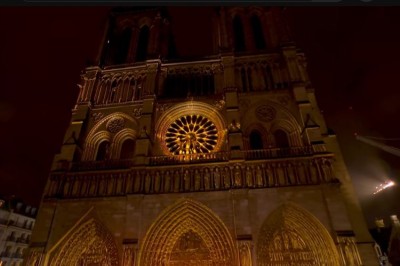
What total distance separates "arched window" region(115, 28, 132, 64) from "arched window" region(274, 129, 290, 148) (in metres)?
11.1

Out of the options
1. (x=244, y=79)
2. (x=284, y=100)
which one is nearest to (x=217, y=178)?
(x=284, y=100)

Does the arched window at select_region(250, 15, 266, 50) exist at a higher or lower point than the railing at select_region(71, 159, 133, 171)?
higher

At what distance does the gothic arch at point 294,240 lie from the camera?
10047mm

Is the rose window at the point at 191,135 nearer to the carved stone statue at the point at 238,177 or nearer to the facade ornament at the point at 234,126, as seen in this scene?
the facade ornament at the point at 234,126

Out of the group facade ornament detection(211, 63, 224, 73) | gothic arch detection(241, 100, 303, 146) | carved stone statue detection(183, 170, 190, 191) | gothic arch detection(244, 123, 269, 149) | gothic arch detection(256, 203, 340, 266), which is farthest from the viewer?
facade ornament detection(211, 63, 224, 73)

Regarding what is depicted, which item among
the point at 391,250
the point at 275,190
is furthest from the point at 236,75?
the point at 391,250

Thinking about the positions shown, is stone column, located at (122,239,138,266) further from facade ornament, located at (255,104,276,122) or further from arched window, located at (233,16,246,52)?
arched window, located at (233,16,246,52)

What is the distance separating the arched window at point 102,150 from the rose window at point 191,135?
341 cm

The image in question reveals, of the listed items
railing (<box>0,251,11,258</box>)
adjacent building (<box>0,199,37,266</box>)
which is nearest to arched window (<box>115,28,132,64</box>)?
adjacent building (<box>0,199,37,266</box>)

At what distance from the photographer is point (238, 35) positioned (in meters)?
18.6

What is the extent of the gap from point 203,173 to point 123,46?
12255 mm

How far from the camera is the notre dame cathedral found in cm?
1046

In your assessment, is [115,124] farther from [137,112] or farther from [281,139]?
[281,139]

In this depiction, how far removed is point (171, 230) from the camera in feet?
36.8
